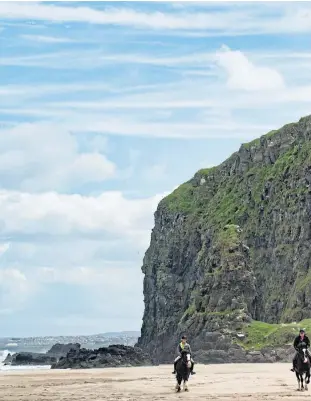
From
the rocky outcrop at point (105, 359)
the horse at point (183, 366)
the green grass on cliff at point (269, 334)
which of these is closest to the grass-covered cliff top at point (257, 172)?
the green grass on cliff at point (269, 334)

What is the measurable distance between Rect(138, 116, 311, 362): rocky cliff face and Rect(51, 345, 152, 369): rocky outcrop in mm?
8480

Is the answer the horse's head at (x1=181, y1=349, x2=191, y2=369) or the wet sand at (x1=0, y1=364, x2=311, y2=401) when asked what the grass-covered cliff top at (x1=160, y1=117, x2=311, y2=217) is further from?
the horse's head at (x1=181, y1=349, x2=191, y2=369)

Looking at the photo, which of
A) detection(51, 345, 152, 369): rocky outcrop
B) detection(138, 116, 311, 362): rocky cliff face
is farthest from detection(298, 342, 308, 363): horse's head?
detection(51, 345, 152, 369): rocky outcrop

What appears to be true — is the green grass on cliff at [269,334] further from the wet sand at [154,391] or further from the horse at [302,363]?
the horse at [302,363]

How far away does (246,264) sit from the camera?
148 m

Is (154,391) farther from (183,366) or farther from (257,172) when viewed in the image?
(257,172)

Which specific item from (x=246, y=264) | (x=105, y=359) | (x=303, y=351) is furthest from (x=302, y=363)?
(x=246, y=264)

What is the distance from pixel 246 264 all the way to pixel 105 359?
34495 millimetres

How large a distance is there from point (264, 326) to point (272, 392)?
252 ft

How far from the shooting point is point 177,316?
181500 millimetres

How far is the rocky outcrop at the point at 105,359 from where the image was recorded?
120 meters

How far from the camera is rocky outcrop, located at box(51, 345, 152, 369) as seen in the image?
120250 mm

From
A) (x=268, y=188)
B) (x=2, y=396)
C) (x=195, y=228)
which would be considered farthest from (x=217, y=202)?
(x=2, y=396)

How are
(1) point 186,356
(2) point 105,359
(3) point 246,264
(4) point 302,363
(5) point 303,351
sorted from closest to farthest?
(5) point 303,351 < (4) point 302,363 < (1) point 186,356 < (2) point 105,359 < (3) point 246,264
